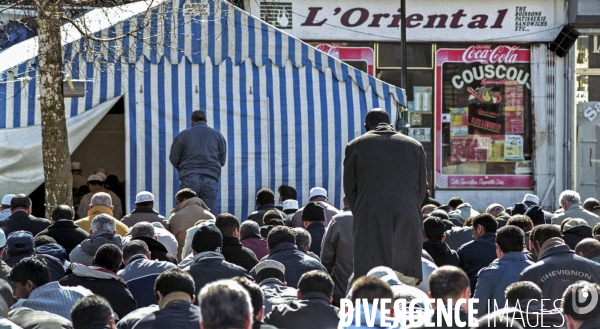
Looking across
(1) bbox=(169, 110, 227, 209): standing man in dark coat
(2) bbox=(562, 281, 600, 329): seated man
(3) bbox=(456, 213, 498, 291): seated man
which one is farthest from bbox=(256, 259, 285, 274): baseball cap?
(1) bbox=(169, 110, 227, 209): standing man in dark coat

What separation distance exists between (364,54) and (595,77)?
482 cm

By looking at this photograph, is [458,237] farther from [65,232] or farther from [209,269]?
[65,232]

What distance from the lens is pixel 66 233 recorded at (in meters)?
9.37

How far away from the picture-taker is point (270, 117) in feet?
44.2

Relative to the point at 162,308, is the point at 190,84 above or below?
above

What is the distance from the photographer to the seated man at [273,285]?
21.5 ft

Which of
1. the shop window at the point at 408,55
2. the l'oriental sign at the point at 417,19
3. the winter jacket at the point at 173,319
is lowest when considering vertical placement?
the winter jacket at the point at 173,319

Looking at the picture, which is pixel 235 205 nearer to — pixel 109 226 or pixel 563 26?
pixel 109 226

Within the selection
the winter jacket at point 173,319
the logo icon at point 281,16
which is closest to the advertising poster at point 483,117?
the logo icon at point 281,16

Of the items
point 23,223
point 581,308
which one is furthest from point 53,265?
A: point 581,308

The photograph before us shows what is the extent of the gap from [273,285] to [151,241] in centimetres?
202

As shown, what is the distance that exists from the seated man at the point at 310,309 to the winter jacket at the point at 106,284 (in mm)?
1398

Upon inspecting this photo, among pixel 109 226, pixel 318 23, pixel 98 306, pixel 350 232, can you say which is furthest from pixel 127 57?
pixel 98 306

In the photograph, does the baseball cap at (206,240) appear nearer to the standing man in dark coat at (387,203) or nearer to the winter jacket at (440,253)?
the standing man in dark coat at (387,203)
